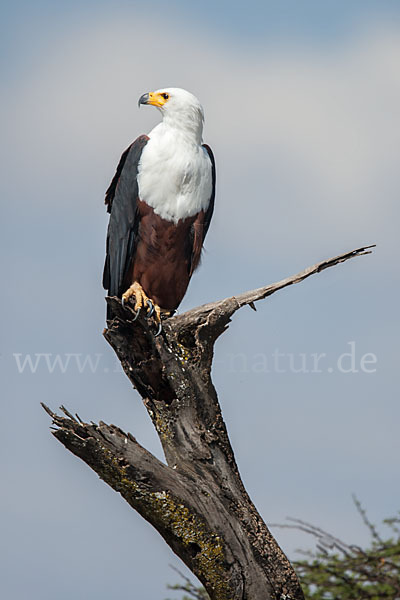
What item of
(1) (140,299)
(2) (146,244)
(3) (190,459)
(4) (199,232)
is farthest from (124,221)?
(3) (190,459)

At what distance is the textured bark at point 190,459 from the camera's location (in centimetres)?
406

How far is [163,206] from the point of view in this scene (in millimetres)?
5559

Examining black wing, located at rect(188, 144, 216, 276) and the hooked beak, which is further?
the hooked beak

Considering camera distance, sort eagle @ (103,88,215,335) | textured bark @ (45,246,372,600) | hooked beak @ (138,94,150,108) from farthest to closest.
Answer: hooked beak @ (138,94,150,108), eagle @ (103,88,215,335), textured bark @ (45,246,372,600)

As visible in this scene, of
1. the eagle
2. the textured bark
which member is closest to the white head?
the eagle

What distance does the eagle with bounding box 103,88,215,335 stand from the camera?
5.55 m

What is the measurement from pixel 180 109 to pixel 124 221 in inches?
37.7

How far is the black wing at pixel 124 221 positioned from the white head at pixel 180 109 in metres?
0.26

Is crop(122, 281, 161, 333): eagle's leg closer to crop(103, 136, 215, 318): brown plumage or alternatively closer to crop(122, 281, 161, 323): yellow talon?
crop(122, 281, 161, 323): yellow talon

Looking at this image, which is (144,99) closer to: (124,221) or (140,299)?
(124,221)

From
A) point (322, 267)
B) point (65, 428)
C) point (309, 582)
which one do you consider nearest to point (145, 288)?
point (322, 267)

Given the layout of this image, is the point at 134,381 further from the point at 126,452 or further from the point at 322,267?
the point at 322,267

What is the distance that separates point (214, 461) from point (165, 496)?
45cm

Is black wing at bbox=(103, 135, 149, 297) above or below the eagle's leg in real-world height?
above
